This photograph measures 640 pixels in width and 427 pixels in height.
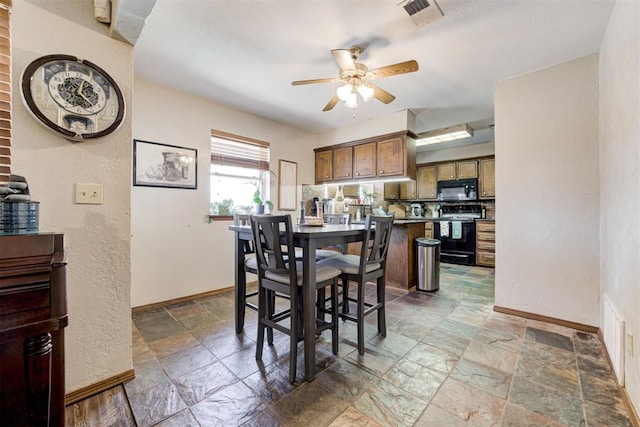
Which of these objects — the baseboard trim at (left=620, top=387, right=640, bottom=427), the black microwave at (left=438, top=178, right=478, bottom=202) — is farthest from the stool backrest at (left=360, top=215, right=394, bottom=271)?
the black microwave at (left=438, top=178, right=478, bottom=202)

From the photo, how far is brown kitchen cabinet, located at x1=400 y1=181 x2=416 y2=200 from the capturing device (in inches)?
248

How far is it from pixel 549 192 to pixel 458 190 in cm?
324

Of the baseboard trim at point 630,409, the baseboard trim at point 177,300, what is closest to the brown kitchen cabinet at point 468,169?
the baseboard trim at point 630,409

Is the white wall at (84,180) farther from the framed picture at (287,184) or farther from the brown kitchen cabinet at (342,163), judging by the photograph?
the brown kitchen cabinet at (342,163)

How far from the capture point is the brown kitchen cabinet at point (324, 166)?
15.0ft

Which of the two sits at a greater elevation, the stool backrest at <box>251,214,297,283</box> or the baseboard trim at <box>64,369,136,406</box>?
the stool backrest at <box>251,214,297,283</box>

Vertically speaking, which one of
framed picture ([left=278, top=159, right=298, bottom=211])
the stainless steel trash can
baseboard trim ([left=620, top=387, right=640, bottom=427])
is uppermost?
framed picture ([left=278, top=159, right=298, bottom=211])

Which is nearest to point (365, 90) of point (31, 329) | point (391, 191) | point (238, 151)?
point (238, 151)

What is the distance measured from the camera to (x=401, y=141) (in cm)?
376

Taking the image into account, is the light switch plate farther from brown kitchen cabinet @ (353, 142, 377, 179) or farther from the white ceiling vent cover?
brown kitchen cabinet @ (353, 142, 377, 179)

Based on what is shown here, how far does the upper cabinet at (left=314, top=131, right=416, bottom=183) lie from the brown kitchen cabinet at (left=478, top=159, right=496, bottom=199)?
2.33 metres

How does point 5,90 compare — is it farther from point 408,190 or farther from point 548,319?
point 408,190

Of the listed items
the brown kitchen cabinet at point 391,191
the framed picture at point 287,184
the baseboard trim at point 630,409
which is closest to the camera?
the baseboard trim at point 630,409

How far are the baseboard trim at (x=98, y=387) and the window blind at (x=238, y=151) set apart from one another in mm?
2454
